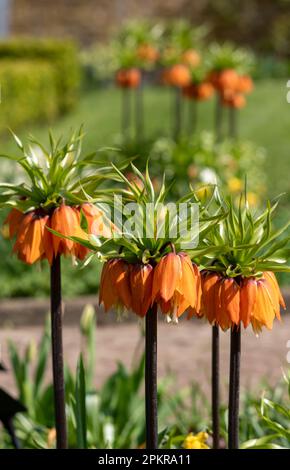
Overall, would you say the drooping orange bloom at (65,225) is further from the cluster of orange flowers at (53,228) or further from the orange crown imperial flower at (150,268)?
the orange crown imperial flower at (150,268)

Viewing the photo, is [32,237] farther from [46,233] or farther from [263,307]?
[263,307]

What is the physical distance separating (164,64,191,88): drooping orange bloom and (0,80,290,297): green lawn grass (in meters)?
0.43

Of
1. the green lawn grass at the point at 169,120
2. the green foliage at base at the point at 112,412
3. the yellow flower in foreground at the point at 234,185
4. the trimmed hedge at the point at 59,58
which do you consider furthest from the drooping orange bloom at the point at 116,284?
the trimmed hedge at the point at 59,58

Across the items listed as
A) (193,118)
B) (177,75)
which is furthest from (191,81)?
(193,118)

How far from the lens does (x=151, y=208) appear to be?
1.82 meters

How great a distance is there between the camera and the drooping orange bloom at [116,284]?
178 centimetres

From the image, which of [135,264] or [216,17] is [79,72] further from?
[135,264]

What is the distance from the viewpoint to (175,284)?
1.73 metres

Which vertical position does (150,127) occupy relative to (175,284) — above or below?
above

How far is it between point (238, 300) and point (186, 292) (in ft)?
0.36

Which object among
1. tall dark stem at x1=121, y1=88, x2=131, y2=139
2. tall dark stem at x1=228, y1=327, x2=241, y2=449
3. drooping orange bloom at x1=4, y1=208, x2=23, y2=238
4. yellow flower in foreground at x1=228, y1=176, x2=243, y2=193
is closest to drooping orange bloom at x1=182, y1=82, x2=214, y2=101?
tall dark stem at x1=121, y1=88, x2=131, y2=139

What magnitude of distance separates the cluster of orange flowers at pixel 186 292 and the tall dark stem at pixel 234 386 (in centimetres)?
6

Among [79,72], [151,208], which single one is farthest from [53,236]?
[79,72]
